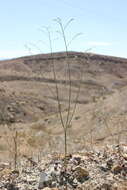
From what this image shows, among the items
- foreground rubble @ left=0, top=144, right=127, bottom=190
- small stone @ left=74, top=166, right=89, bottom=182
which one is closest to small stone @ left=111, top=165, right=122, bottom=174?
foreground rubble @ left=0, top=144, right=127, bottom=190

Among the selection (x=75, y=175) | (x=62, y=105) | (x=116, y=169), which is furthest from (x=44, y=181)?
(x=62, y=105)

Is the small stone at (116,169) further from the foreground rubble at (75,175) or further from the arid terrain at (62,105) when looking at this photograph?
the arid terrain at (62,105)

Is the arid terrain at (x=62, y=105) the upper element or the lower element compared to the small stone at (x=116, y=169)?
lower

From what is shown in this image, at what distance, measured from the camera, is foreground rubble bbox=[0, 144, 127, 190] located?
3.82m

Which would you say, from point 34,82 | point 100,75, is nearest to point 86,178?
point 34,82

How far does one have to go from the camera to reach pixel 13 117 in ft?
94.8

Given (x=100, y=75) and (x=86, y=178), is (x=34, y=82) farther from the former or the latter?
(x=86, y=178)

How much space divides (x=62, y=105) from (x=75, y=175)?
3043 centimetres

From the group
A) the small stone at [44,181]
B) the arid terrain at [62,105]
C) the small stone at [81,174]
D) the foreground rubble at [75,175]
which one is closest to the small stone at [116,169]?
the foreground rubble at [75,175]

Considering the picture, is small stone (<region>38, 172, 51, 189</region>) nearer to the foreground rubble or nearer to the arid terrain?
the foreground rubble

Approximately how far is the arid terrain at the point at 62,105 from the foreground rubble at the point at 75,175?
0.88 m

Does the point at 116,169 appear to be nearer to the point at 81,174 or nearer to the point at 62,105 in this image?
the point at 81,174

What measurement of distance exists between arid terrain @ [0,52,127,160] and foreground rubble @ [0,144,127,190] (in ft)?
2.90

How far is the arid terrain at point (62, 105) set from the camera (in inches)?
428
